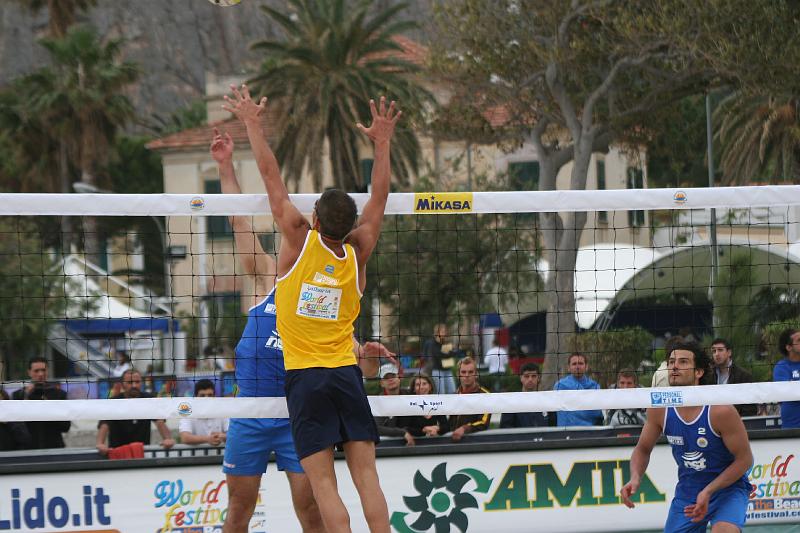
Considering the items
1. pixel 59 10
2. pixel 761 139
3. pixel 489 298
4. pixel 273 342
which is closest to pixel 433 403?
pixel 273 342

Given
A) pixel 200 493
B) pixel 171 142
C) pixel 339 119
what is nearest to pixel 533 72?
pixel 339 119

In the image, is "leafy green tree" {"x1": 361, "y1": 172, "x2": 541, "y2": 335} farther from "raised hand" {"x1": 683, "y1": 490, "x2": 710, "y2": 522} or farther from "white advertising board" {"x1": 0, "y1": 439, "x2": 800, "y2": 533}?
"raised hand" {"x1": 683, "y1": 490, "x2": 710, "y2": 522}

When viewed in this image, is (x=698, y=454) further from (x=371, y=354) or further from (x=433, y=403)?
(x=371, y=354)

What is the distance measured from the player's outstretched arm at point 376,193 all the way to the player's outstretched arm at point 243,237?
0.82 meters

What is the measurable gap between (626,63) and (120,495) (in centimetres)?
1647

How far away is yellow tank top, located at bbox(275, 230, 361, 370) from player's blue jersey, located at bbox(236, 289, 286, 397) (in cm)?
58

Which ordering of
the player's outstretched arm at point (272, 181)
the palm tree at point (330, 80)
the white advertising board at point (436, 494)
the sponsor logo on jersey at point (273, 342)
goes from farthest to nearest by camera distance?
the palm tree at point (330, 80) < the white advertising board at point (436, 494) < the sponsor logo on jersey at point (273, 342) < the player's outstretched arm at point (272, 181)

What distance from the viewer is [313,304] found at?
229 inches

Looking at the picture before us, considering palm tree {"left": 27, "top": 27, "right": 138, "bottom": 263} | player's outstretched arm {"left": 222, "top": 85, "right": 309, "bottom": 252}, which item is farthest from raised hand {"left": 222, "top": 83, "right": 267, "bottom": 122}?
palm tree {"left": 27, "top": 27, "right": 138, "bottom": 263}

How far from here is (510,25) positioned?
76.7ft

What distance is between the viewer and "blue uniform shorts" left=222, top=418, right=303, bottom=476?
254 inches

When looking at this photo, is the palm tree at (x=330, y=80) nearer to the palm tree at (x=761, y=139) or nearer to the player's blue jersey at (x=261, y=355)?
the palm tree at (x=761, y=139)

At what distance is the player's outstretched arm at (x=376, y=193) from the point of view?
606cm

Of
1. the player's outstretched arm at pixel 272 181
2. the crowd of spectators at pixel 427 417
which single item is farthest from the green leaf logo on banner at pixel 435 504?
the player's outstretched arm at pixel 272 181
